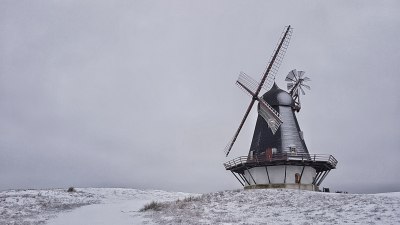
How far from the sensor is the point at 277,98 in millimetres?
39938

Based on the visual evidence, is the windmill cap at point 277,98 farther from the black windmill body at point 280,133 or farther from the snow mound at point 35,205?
the snow mound at point 35,205

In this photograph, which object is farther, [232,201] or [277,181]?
[277,181]

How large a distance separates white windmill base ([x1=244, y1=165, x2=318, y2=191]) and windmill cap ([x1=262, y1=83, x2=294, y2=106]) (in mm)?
7640

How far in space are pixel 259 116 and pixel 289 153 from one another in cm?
638

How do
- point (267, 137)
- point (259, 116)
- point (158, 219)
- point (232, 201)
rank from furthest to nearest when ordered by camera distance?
point (259, 116) < point (267, 137) < point (232, 201) < point (158, 219)

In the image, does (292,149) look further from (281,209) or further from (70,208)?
(70,208)

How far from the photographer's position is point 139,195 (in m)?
45.1

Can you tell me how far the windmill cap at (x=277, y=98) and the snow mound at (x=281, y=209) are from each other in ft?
47.6

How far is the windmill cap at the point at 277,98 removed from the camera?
39.8 metres

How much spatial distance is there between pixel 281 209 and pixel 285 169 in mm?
14751

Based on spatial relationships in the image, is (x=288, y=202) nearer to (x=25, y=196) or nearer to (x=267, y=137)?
(x=267, y=137)

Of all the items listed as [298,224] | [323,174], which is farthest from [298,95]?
[298,224]

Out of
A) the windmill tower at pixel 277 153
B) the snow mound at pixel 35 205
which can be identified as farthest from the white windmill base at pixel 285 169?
the snow mound at pixel 35 205

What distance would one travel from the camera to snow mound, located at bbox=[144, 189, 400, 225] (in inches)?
695
